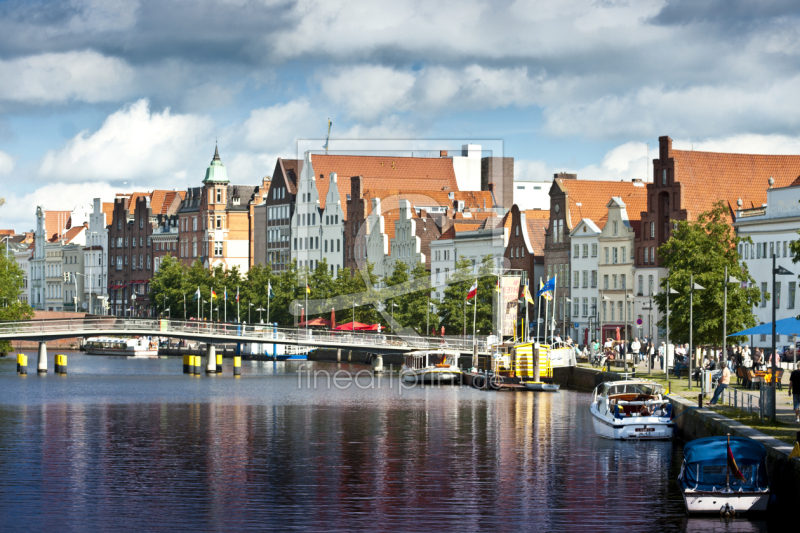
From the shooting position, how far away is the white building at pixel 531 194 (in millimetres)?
150000

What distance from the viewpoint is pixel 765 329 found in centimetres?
4972

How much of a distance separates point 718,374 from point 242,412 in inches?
836

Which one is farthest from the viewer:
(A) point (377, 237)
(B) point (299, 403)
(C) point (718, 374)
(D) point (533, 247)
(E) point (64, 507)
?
(A) point (377, 237)

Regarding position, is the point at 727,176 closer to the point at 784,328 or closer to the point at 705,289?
the point at 705,289

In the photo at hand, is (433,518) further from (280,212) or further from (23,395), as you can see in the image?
(280,212)

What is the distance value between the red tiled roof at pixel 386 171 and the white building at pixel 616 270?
50329mm

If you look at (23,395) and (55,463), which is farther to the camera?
(23,395)

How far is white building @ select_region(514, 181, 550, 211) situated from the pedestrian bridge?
4892 cm

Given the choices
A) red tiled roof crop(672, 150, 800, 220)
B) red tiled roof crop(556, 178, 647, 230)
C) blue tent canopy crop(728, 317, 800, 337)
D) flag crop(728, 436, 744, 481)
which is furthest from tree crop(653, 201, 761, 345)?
red tiled roof crop(556, 178, 647, 230)

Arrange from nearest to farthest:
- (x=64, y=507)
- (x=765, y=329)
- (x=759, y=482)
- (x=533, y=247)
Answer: (x=759, y=482) < (x=64, y=507) < (x=765, y=329) < (x=533, y=247)

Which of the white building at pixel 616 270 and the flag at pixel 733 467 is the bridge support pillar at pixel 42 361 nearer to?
the white building at pixel 616 270

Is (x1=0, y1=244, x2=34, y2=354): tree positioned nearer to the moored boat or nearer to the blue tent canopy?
the blue tent canopy

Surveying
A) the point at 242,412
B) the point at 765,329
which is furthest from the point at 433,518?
the point at 242,412

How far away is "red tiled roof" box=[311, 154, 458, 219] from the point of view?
163375 millimetres
